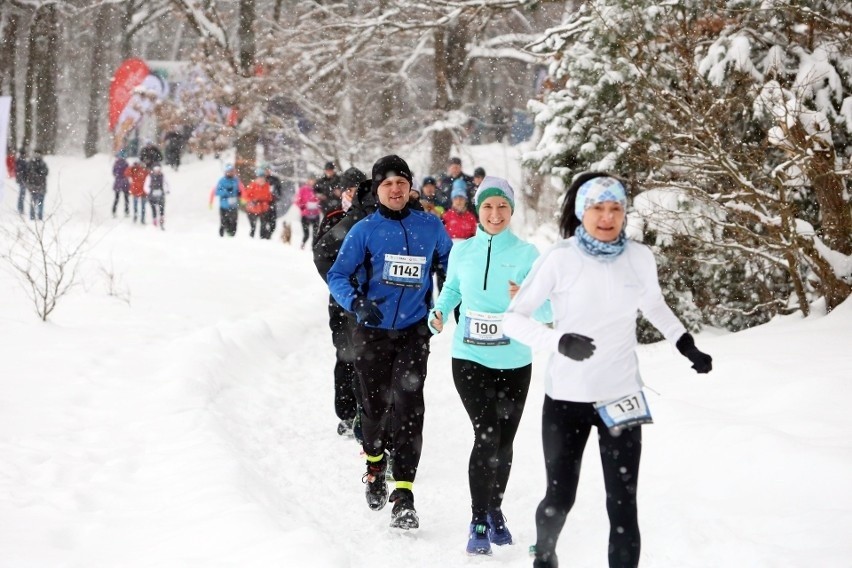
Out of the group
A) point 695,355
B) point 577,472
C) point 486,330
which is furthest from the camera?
point 486,330

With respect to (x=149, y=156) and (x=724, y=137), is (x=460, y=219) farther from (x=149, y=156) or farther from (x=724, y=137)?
(x=149, y=156)

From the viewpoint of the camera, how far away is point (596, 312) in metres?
3.66

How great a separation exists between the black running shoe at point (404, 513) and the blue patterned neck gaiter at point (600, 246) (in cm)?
204

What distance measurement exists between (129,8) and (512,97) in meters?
17.2

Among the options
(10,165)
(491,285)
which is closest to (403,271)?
(491,285)

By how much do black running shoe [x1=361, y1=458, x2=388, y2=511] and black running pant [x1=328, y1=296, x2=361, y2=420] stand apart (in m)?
1.28

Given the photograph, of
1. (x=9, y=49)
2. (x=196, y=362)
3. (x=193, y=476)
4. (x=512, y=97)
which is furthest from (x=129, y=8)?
(x=193, y=476)

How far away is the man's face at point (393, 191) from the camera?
204 inches

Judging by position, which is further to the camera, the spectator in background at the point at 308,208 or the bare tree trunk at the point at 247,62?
the bare tree trunk at the point at 247,62

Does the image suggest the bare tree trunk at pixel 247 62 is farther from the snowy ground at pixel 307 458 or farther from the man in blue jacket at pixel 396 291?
the man in blue jacket at pixel 396 291

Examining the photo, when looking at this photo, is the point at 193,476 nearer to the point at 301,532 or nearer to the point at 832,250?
the point at 301,532

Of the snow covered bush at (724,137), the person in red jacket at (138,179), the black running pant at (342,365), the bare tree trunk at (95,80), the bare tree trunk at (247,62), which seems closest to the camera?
the black running pant at (342,365)

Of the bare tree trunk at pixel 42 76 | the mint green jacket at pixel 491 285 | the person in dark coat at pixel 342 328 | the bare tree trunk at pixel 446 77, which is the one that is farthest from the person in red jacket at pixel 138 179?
the mint green jacket at pixel 491 285

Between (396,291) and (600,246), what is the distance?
6.03 ft
